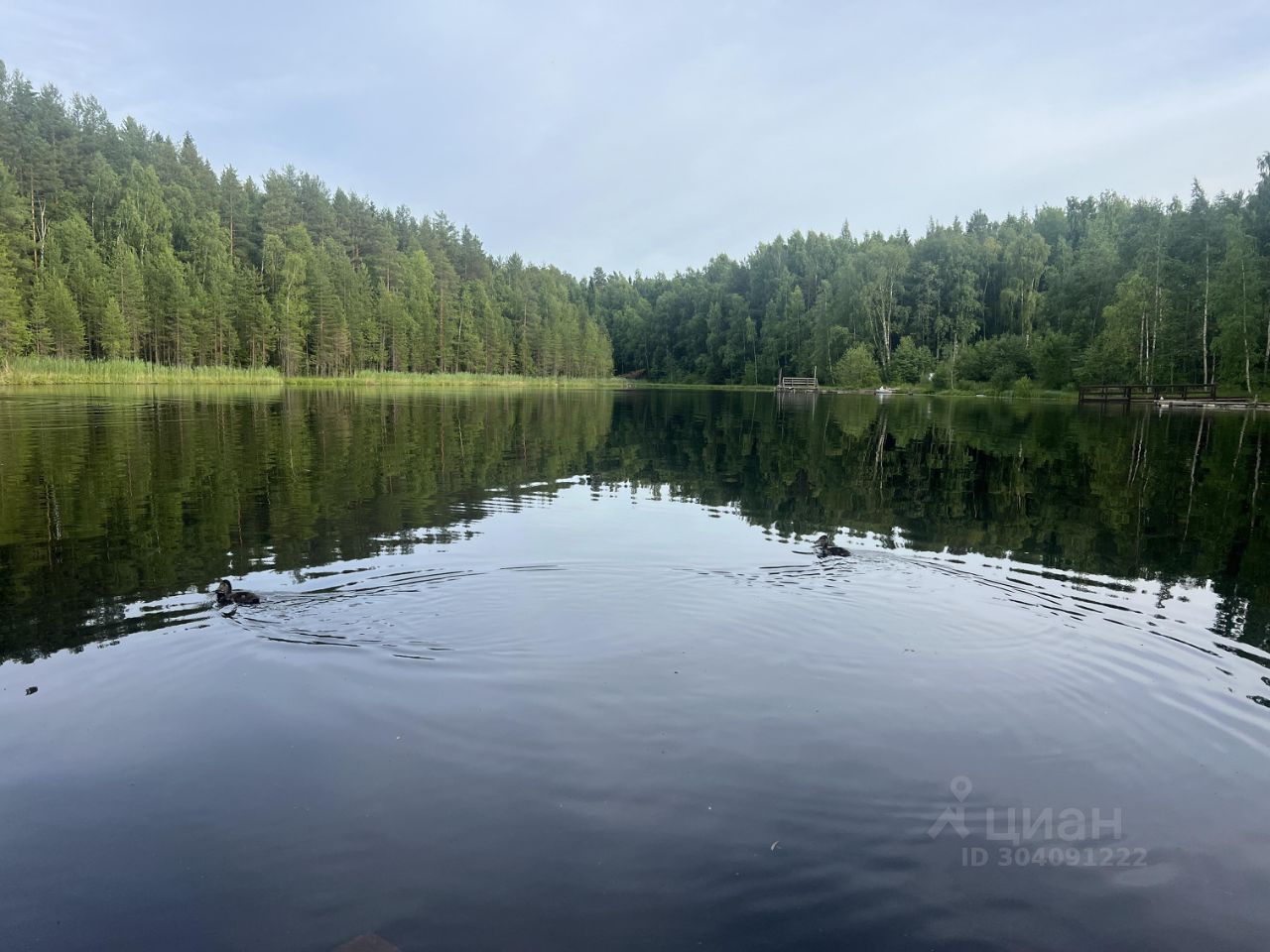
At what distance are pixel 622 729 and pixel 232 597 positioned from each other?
6823 mm

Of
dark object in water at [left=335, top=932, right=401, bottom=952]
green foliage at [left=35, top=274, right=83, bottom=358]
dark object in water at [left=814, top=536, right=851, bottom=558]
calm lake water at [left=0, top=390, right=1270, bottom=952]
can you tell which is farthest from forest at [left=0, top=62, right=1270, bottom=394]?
dark object in water at [left=335, top=932, right=401, bottom=952]

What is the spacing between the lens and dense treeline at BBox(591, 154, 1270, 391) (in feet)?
256

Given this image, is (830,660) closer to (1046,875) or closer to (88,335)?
(1046,875)

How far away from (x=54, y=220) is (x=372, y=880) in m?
124

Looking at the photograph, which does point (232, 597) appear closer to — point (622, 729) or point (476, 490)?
point (622, 729)

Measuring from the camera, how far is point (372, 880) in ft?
16.7

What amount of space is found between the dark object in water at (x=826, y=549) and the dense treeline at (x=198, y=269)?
250 feet

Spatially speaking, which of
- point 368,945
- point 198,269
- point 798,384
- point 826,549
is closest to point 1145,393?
point 798,384

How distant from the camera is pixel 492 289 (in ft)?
504

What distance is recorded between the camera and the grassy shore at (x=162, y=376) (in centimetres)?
6494

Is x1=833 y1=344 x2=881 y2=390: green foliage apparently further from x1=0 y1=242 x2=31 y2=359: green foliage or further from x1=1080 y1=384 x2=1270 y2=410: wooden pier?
x1=0 y1=242 x2=31 y2=359: green foliage

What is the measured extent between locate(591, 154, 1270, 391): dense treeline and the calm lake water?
77812 millimetres

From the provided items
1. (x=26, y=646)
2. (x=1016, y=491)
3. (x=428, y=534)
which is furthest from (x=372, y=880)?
(x=1016, y=491)

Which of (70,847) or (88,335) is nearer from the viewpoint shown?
(70,847)
